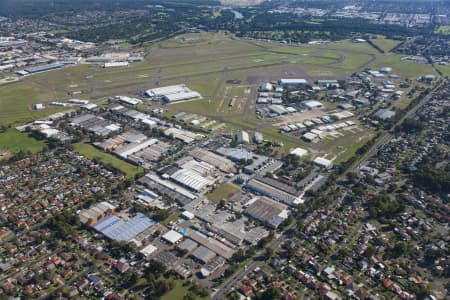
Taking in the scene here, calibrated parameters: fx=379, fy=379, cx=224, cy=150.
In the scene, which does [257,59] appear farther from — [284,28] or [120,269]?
[120,269]

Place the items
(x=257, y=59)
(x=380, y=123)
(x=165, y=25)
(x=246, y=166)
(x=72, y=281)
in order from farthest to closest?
1. (x=165, y=25)
2. (x=257, y=59)
3. (x=380, y=123)
4. (x=246, y=166)
5. (x=72, y=281)

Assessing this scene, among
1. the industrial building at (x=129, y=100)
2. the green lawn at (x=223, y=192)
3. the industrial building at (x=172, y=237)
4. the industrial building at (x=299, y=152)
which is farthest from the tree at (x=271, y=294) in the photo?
the industrial building at (x=129, y=100)

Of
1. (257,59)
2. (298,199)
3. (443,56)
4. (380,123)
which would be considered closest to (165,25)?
(257,59)

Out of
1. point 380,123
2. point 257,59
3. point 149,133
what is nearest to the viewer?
point 149,133

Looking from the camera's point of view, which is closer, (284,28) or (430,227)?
(430,227)

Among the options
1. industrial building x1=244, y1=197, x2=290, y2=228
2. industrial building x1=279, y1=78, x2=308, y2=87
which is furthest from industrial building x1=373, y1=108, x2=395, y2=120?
industrial building x1=244, y1=197, x2=290, y2=228

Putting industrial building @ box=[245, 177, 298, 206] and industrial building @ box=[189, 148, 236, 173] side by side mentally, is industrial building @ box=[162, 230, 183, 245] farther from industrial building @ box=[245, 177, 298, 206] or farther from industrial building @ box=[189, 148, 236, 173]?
industrial building @ box=[189, 148, 236, 173]
